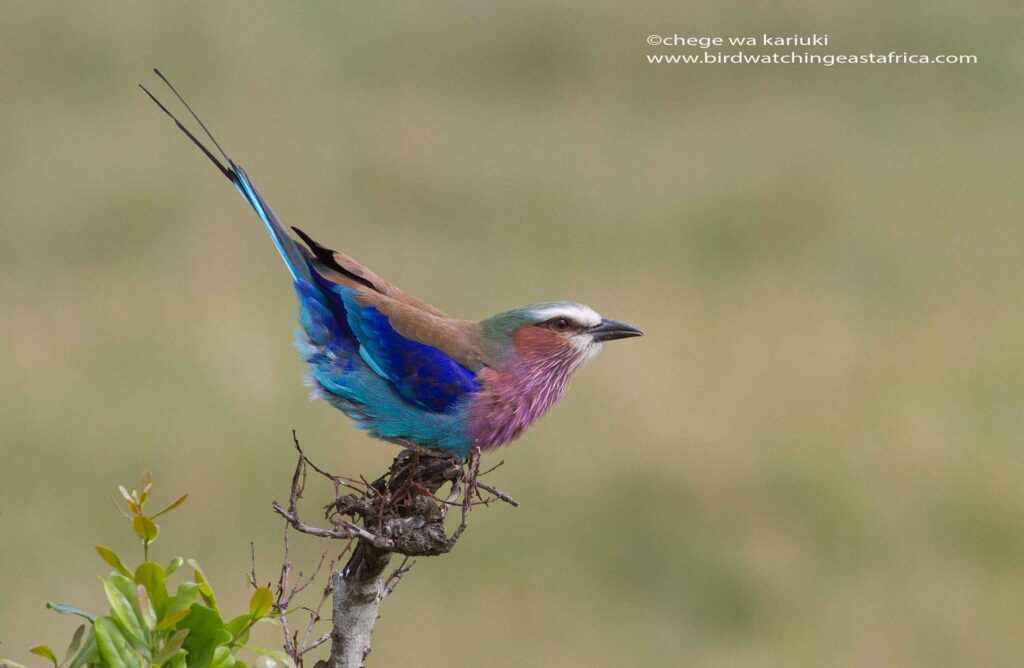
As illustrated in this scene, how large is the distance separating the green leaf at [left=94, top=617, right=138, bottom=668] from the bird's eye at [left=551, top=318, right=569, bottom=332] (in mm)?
2224

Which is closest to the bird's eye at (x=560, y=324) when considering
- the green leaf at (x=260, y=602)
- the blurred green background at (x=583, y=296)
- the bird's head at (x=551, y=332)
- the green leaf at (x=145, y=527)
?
the bird's head at (x=551, y=332)

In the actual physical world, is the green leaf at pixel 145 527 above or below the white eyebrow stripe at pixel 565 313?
below

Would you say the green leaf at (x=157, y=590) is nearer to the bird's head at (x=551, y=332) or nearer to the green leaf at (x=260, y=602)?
the green leaf at (x=260, y=602)

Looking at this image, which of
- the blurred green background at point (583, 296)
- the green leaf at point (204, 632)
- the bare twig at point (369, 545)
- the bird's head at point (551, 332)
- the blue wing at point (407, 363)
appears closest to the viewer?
the green leaf at point (204, 632)

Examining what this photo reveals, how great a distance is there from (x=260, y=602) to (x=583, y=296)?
8066mm

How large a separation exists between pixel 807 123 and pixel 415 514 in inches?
438

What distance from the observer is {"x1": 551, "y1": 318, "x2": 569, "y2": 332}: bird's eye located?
14.7 feet

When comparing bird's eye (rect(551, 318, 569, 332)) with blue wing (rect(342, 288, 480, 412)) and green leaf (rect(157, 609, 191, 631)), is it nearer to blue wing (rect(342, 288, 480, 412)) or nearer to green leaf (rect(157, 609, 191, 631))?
blue wing (rect(342, 288, 480, 412))

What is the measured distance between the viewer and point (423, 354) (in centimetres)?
432

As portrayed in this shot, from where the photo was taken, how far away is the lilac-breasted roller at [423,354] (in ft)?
13.8

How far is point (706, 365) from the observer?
10.4m

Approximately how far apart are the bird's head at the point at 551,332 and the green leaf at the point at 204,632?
1992mm

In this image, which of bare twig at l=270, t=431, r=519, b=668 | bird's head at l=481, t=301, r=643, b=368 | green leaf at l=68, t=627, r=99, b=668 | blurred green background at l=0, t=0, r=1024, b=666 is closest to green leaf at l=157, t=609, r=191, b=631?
green leaf at l=68, t=627, r=99, b=668

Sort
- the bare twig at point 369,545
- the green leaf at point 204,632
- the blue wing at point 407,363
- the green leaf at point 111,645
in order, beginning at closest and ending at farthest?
the green leaf at point 111,645, the green leaf at point 204,632, the bare twig at point 369,545, the blue wing at point 407,363
